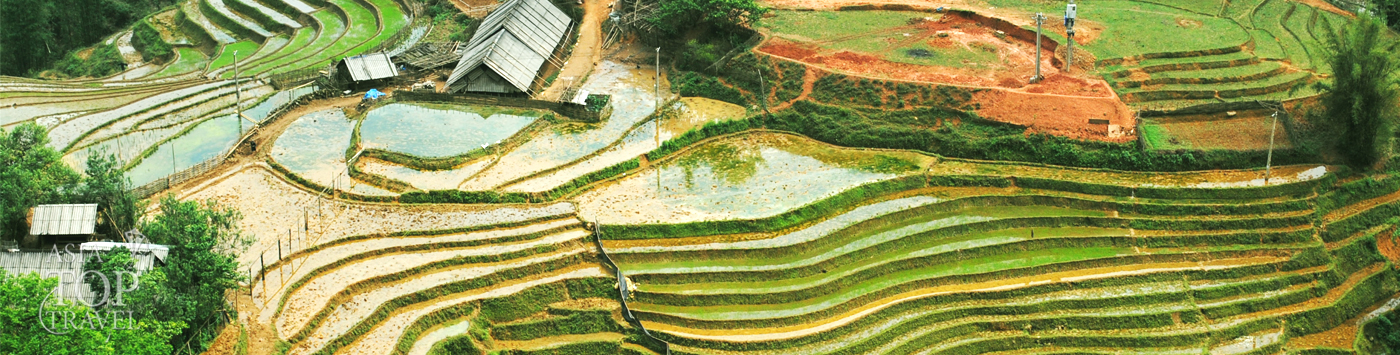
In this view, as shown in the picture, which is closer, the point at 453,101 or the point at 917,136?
the point at 917,136

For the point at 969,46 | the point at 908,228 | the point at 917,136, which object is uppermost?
the point at 969,46

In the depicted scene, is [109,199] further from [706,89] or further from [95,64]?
[95,64]

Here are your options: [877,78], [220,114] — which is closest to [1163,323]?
[877,78]

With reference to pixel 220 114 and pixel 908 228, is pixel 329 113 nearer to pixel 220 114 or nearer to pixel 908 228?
pixel 220 114

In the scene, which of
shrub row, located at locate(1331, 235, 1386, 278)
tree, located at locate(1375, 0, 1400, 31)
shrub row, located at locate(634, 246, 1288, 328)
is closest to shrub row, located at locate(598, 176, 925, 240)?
shrub row, located at locate(634, 246, 1288, 328)

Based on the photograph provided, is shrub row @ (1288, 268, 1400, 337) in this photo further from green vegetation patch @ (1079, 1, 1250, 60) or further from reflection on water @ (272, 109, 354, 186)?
reflection on water @ (272, 109, 354, 186)

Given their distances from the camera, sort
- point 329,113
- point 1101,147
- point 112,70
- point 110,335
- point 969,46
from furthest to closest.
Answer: point 112,70, point 969,46, point 329,113, point 1101,147, point 110,335

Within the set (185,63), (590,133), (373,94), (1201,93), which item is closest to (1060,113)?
(1201,93)
